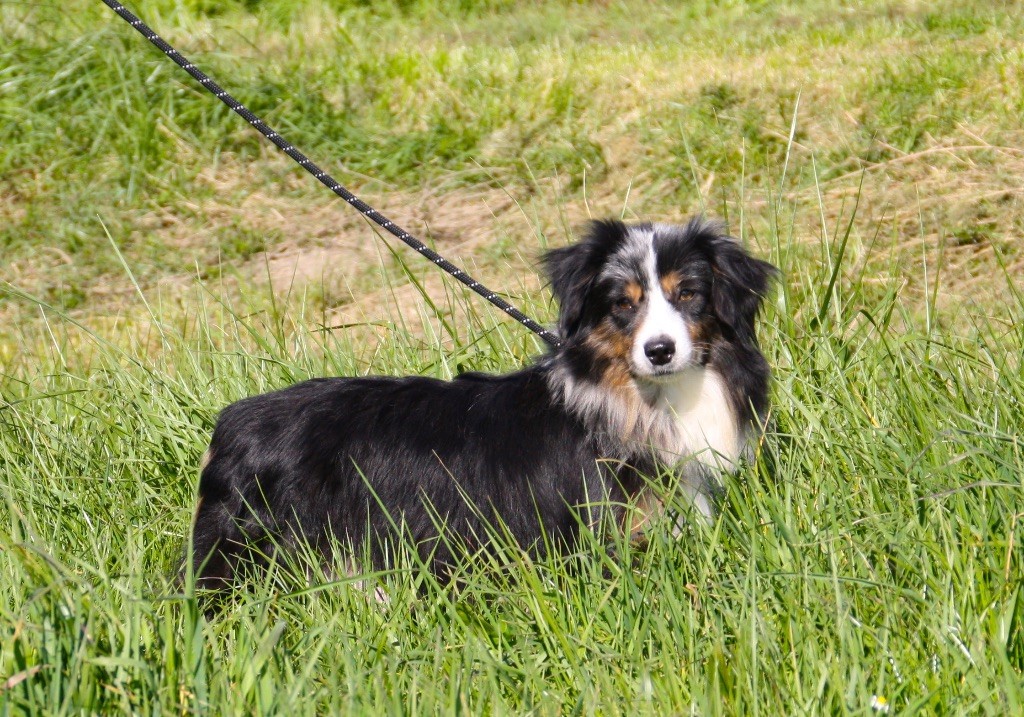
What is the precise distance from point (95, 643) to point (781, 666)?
1.25 meters

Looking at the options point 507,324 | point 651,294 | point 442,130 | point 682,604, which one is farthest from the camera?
point 442,130

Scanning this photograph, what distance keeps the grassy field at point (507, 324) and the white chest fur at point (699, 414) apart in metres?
0.14

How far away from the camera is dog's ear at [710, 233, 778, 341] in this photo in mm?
2994


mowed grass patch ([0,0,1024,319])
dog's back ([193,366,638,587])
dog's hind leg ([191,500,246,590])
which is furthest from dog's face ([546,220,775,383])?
mowed grass patch ([0,0,1024,319])

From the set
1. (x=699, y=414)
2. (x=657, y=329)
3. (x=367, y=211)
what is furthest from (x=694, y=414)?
(x=367, y=211)

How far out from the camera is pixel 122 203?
288 inches

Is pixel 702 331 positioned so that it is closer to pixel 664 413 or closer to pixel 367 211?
pixel 664 413

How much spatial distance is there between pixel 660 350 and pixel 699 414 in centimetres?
31

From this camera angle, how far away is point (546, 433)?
3.07 meters

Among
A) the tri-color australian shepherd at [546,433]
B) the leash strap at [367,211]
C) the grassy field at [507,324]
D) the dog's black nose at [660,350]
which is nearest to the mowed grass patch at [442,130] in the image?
the grassy field at [507,324]

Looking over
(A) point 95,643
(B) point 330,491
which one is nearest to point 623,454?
(B) point 330,491

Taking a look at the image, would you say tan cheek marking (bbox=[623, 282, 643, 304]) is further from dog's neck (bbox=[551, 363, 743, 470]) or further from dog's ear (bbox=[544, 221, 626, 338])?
dog's neck (bbox=[551, 363, 743, 470])

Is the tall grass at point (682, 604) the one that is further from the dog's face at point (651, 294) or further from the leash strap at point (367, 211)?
the leash strap at point (367, 211)

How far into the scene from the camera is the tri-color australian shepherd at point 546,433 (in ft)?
9.78
